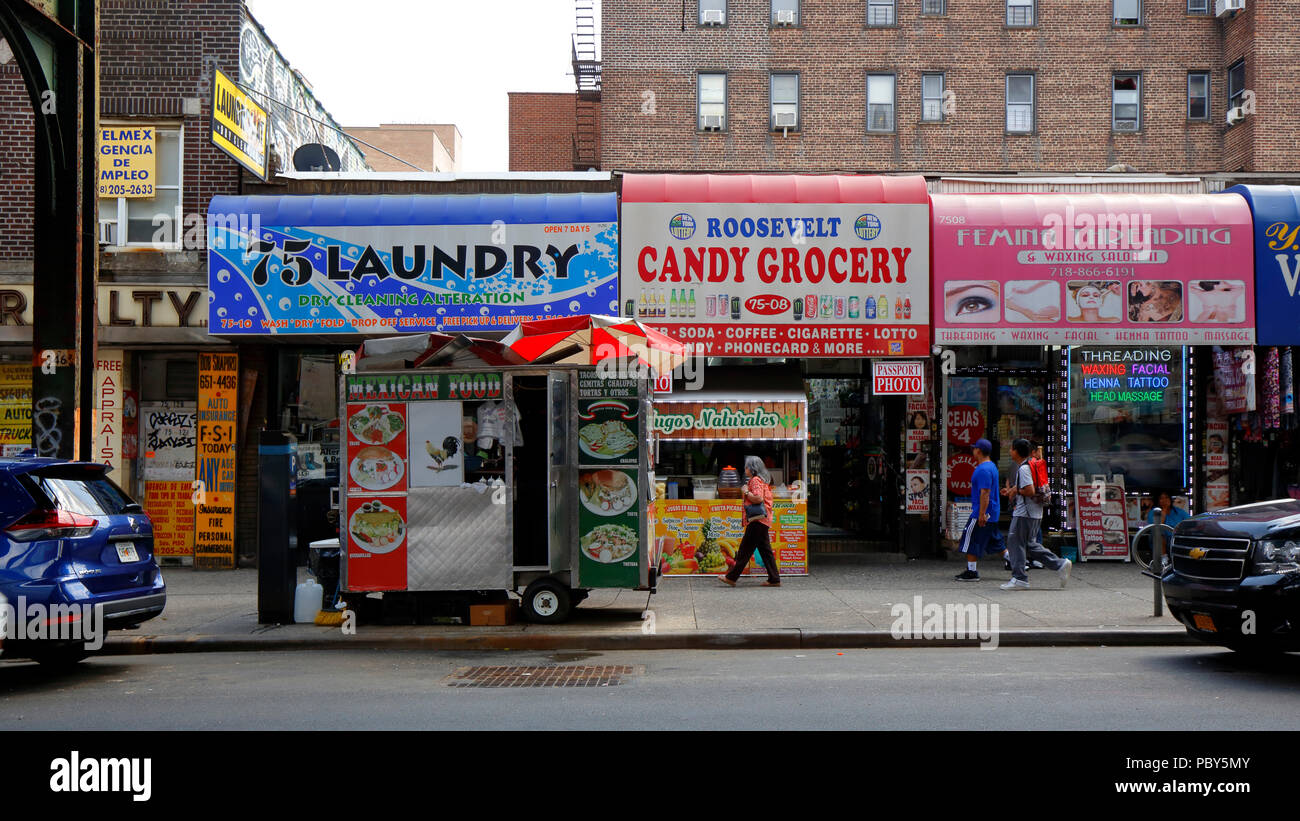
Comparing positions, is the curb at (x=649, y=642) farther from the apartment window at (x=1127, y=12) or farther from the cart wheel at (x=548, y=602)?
the apartment window at (x=1127, y=12)

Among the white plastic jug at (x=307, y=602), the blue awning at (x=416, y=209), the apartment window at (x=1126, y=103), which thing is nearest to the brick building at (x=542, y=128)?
the apartment window at (x=1126, y=103)

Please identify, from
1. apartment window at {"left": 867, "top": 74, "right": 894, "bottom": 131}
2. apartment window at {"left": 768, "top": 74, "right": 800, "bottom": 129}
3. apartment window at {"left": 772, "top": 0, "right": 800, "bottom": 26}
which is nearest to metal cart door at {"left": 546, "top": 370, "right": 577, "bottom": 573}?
apartment window at {"left": 768, "top": 74, "right": 800, "bottom": 129}

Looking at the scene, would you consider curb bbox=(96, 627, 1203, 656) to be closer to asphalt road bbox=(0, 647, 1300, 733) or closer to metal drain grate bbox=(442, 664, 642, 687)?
asphalt road bbox=(0, 647, 1300, 733)

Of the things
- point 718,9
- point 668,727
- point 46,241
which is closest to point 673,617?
point 668,727

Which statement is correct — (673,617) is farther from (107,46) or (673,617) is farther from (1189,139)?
(1189,139)

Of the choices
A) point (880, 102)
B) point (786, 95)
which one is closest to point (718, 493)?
point (786, 95)

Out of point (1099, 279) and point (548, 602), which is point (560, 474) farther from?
point (1099, 279)

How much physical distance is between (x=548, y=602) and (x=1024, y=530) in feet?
20.0

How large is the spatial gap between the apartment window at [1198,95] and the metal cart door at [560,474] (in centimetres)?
3143

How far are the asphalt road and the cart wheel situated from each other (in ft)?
3.67

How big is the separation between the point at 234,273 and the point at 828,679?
35.0 ft

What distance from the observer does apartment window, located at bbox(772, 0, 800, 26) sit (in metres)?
34.8

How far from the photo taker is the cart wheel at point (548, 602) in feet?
35.5

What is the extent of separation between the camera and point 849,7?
34.6 meters
